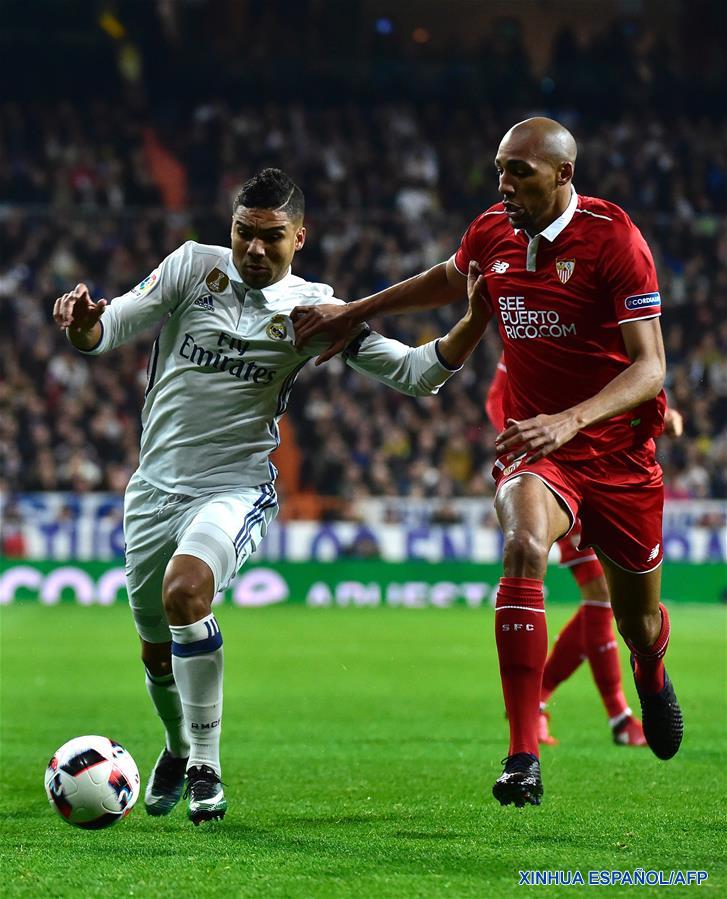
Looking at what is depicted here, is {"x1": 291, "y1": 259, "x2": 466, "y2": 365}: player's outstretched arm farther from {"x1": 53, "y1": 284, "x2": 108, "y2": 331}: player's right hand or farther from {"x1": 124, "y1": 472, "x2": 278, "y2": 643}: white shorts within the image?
{"x1": 53, "y1": 284, "x2": 108, "y2": 331}: player's right hand

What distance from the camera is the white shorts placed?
5418 millimetres

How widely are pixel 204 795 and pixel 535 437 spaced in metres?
1.80

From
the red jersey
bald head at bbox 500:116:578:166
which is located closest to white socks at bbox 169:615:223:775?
the red jersey

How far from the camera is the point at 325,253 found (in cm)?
2508

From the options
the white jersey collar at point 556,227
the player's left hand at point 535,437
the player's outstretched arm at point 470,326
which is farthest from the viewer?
the player's outstretched arm at point 470,326

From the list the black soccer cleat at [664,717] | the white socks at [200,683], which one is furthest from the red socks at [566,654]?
the white socks at [200,683]

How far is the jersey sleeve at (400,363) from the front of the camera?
5.78 m

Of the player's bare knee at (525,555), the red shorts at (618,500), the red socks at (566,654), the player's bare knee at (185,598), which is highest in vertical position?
the red shorts at (618,500)

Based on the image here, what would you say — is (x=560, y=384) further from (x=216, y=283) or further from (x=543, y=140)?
(x=216, y=283)

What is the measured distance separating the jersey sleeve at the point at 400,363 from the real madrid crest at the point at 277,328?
11.8 inches

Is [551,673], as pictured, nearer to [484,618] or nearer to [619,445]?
[619,445]

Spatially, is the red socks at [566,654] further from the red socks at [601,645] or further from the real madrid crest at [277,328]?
the real madrid crest at [277,328]

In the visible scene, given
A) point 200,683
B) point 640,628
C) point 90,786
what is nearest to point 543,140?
point 640,628

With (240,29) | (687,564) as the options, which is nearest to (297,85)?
(240,29)
